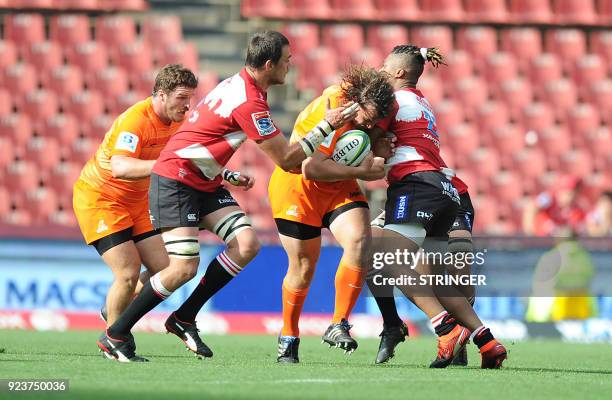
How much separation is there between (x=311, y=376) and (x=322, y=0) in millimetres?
12749

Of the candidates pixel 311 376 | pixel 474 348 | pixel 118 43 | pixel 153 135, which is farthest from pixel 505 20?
pixel 311 376

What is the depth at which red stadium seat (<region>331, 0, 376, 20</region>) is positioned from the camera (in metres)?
18.7

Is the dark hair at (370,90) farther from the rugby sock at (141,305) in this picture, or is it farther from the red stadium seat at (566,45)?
the red stadium seat at (566,45)

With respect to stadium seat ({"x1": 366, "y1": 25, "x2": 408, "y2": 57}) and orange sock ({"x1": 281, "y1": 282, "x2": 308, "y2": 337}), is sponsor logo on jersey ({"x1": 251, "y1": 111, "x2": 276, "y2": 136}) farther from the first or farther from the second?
stadium seat ({"x1": 366, "y1": 25, "x2": 408, "y2": 57})

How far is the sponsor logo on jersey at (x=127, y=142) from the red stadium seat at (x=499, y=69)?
11.1m

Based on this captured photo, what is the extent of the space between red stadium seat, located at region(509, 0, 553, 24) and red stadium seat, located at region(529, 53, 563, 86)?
0.81 meters

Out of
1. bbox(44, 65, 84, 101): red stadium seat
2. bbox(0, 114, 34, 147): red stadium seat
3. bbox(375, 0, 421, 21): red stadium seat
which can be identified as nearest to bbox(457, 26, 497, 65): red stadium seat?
bbox(375, 0, 421, 21): red stadium seat

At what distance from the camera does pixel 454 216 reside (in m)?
7.78

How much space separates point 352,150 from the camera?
7.53 meters

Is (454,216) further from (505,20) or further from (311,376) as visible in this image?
(505,20)

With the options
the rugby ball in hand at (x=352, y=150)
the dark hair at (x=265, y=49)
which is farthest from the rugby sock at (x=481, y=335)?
the dark hair at (x=265, y=49)

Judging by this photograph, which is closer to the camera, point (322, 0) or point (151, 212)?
point (151, 212)

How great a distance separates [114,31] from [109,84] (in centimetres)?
99

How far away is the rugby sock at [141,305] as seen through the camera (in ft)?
24.8
